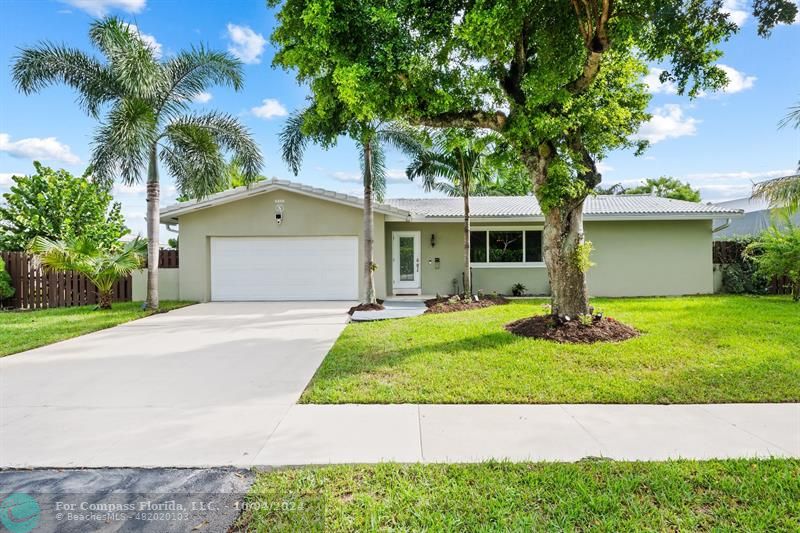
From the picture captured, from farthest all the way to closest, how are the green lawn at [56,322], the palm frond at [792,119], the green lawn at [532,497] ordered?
the palm frond at [792,119] → the green lawn at [56,322] → the green lawn at [532,497]

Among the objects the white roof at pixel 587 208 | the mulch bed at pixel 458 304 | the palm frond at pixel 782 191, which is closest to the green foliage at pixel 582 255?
the mulch bed at pixel 458 304

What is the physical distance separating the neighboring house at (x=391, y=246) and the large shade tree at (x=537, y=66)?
5598mm

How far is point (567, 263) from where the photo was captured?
7289 millimetres

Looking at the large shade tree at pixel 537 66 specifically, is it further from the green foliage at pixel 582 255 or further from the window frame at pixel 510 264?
the window frame at pixel 510 264

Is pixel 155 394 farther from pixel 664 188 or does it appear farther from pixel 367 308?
pixel 664 188

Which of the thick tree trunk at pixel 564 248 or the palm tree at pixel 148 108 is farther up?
the palm tree at pixel 148 108

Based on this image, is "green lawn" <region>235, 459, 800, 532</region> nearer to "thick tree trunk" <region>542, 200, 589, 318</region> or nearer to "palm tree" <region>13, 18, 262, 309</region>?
"thick tree trunk" <region>542, 200, 589, 318</region>

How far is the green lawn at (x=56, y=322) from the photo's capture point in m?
7.54

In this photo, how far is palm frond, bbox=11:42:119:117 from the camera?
402 inches

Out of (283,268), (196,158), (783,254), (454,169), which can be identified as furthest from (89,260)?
(783,254)

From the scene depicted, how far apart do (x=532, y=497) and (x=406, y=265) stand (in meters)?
12.0

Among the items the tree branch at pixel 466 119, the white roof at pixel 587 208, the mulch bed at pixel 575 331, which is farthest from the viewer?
the white roof at pixel 587 208

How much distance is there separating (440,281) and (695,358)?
9.12m

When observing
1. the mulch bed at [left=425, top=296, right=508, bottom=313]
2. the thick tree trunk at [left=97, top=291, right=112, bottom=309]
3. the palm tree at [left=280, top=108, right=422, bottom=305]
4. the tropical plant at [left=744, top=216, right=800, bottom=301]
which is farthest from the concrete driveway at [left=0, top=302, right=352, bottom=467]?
the tropical plant at [left=744, top=216, right=800, bottom=301]
